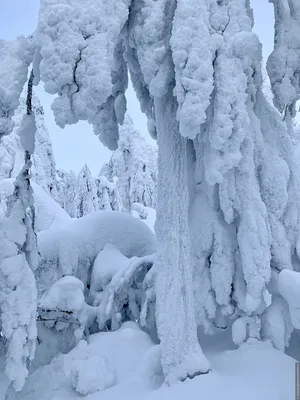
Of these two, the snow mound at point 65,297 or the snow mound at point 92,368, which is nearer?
the snow mound at point 92,368

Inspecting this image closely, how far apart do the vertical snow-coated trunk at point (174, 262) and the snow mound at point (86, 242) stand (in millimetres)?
2878

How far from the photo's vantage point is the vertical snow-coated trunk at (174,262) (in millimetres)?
5859

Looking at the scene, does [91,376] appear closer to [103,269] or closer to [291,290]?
[103,269]

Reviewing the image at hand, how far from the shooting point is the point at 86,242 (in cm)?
889

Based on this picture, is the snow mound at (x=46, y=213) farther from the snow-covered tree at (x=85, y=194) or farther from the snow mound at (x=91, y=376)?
the snow-covered tree at (x=85, y=194)

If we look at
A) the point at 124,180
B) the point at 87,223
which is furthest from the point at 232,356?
the point at 124,180

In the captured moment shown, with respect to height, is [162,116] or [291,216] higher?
[162,116]

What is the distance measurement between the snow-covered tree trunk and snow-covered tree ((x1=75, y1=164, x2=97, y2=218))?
24.0 m

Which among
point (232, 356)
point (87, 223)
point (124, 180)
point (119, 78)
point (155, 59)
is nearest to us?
point (155, 59)

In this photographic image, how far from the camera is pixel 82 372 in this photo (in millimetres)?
6062

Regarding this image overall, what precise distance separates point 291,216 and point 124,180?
24408 millimetres

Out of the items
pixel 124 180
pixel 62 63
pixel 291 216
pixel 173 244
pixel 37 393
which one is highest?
pixel 124 180

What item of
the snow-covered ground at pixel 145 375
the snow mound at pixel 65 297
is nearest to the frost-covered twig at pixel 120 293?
the snow mound at pixel 65 297

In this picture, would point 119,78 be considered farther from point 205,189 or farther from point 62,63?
point 205,189
